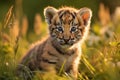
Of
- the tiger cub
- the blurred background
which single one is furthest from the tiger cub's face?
the blurred background

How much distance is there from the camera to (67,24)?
33.2 ft

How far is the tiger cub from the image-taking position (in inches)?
392

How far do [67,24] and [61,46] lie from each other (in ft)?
1.28

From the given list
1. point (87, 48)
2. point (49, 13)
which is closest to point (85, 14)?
point (49, 13)

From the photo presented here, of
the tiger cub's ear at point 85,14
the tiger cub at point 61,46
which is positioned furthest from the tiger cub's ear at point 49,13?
the tiger cub's ear at point 85,14

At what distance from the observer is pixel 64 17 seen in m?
10.1

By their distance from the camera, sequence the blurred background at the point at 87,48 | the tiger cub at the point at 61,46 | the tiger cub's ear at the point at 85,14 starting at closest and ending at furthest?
1. the blurred background at the point at 87,48
2. the tiger cub at the point at 61,46
3. the tiger cub's ear at the point at 85,14

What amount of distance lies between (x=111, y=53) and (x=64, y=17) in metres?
1.51

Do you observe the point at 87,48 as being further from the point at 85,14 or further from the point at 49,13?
the point at 49,13

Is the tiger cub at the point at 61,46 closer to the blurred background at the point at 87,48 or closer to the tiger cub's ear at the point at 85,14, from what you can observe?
the tiger cub's ear at the point at 85,14

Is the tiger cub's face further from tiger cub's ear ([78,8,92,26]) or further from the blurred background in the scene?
the blurred background

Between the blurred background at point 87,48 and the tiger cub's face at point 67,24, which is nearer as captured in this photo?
the blurred background at point 87,48

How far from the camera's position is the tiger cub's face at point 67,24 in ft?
32.9

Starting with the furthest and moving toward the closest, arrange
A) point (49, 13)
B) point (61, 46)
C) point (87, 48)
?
1. point (87, 48)
2. point (49, 13)
3. point (61, 46)
